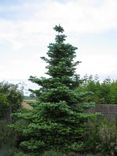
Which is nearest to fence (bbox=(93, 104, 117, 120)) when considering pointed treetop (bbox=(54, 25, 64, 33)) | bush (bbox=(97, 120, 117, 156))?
pointed treetop (bbox=(54, 25, 64, 33))

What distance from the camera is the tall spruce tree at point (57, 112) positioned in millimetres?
15992

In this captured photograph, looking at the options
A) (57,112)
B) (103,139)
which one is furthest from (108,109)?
(103,139)

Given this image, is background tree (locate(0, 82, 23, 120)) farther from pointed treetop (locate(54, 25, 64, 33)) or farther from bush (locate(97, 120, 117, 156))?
bush (locate(97, 120, 117, 156))

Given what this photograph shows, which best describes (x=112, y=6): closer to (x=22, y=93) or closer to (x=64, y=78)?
(x=64, y=78)

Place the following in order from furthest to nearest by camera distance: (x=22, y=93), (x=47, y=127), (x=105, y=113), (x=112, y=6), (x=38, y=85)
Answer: (x=22, y=93) → (x=105, y=113) → (x=112, y=6) → (x=38, y=85) → (x=47, y=127)

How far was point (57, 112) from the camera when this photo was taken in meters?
16.3

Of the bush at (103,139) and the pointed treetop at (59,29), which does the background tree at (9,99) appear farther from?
the bush at (103,139)

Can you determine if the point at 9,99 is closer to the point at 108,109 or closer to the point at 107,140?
the point at 108,109

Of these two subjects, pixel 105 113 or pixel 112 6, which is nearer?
pixel 112 6

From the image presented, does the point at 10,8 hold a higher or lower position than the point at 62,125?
higher

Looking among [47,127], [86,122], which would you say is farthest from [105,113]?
[47,127]

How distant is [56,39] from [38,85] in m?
1.67

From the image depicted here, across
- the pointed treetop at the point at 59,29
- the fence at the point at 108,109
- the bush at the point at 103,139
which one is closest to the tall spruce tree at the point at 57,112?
the pointed treetop at the point at 59,29

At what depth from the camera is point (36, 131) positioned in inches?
639
